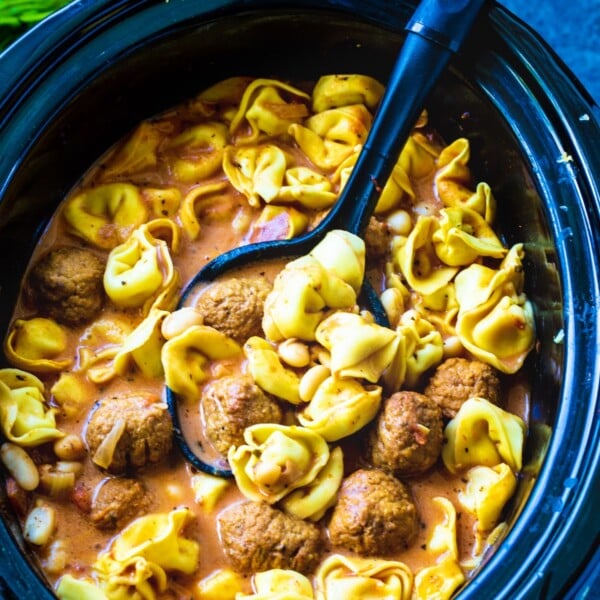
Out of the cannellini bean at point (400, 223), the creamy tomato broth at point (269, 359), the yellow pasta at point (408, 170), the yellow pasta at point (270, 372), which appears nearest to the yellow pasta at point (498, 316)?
the creamy tomato broth at point (269, 359)

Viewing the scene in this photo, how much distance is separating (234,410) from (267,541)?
434mm

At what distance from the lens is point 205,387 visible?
324 cm

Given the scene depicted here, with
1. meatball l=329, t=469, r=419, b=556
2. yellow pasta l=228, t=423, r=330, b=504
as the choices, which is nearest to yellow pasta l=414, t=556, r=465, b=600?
meatball l=329, t=469, r=419, b=556

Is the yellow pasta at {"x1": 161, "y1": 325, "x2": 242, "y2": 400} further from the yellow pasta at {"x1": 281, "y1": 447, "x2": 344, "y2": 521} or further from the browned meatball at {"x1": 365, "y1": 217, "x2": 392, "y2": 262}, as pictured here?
the browned meatball at {"x1": 365, "y1": 217, "x2": 392, "y2": 262}

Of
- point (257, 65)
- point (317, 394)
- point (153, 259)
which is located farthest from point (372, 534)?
point (257, 65)

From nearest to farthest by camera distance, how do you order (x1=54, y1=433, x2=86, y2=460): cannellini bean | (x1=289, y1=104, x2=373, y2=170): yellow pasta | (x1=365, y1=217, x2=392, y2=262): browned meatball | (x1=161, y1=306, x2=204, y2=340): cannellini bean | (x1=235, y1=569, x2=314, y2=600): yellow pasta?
(x1=235, y1=569, x2=314, y2=600): yellow pasta → (x1=54, y1=433, x2=86, y2=460): cannellini bean → (x1=161, y1=306, x2=204, y2=340): cannellini bean → (x1=365, y1=217, x2=392, y2=262): browned meatball → (x1=289, y1=104, x2=373, y2=170): yellow pasta

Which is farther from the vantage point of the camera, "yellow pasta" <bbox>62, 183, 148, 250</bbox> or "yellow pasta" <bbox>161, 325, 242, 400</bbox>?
"yellow pasta" <bbox>62, 183, 148, 250</bbox>

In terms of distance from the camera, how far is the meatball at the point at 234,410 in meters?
3.03

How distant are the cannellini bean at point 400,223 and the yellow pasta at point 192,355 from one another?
2.58ft

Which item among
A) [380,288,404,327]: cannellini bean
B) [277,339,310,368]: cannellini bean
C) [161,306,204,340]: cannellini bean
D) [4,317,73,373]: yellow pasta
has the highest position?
[380,288,404,327]: cannellini bean

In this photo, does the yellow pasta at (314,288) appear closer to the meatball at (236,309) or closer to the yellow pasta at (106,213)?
the meatball at (236,309)

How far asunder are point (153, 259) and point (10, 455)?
845mm

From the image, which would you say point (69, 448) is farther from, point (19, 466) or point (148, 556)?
point (148, 556)

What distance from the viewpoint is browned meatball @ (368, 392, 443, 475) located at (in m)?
2.98
